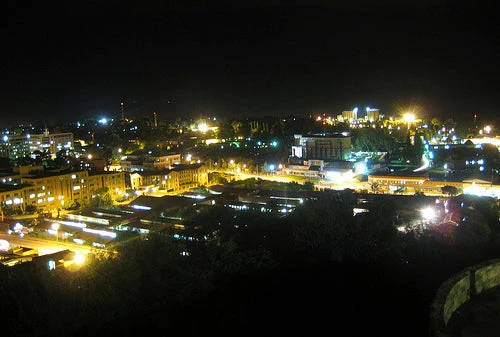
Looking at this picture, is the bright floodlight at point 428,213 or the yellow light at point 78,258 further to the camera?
the bright floodlight at point 428,213

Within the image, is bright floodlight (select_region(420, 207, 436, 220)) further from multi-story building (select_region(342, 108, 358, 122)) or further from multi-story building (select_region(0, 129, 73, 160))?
multi-story building (select_region(342, 108, 358, 122))

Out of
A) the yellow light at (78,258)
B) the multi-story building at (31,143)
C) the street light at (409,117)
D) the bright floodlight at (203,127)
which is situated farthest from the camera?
the street light at (409,117)

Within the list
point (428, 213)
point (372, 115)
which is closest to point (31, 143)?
point (428, 213)

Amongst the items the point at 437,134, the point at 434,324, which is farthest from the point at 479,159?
the point at 434,324

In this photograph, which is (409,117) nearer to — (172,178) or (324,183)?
(324,183)

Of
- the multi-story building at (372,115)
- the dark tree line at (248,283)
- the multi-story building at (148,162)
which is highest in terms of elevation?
the multi-story building at (372,115)

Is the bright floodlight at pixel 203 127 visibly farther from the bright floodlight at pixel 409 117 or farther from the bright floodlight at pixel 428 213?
the bright floodlight at pixel 428 213

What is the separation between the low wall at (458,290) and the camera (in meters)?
2.52

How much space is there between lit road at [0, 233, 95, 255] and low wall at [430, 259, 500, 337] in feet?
13.3

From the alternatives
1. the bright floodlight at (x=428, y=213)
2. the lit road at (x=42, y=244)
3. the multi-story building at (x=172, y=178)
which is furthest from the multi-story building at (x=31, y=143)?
the bright floodlight at (x=428, y=213)

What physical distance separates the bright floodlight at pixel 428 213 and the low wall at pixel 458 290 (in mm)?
2834

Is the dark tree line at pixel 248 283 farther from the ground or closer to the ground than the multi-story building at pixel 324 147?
closer to the ground

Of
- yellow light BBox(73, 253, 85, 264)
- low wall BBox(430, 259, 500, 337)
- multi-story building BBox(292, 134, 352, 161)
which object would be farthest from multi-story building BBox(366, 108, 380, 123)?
low wall BBox(430, 259, 500, 337)

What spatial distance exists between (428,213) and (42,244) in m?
5.13
